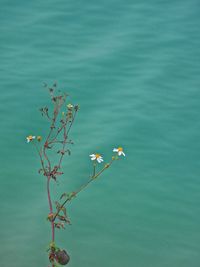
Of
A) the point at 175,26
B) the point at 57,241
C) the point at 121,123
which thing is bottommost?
the point at 57,241

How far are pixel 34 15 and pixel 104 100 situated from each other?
1312 millimetres

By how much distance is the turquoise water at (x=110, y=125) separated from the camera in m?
3.41

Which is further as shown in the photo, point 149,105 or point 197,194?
point 149,105

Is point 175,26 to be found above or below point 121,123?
above

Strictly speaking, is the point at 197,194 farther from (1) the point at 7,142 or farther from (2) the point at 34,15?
(2) the point at 34,15

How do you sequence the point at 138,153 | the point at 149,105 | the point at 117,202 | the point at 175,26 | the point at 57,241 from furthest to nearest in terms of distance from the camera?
the point at 175,26 → the point at 149,105 → the point at 138,153 → the point at 117,202 → the point at 57,241

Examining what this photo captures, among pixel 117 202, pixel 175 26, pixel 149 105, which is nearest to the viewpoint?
pixel 117 202

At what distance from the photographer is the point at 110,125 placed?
4.35 meters

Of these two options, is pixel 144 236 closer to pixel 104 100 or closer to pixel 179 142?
pixel 179 142

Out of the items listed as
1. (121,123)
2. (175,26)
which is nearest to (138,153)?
(121,123)

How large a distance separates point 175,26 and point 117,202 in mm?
2160

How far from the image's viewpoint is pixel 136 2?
19.0 ft

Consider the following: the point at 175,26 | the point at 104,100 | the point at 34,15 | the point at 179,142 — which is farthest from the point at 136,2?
the point at 179,142

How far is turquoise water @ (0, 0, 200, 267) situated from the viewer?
3412 millimetres
